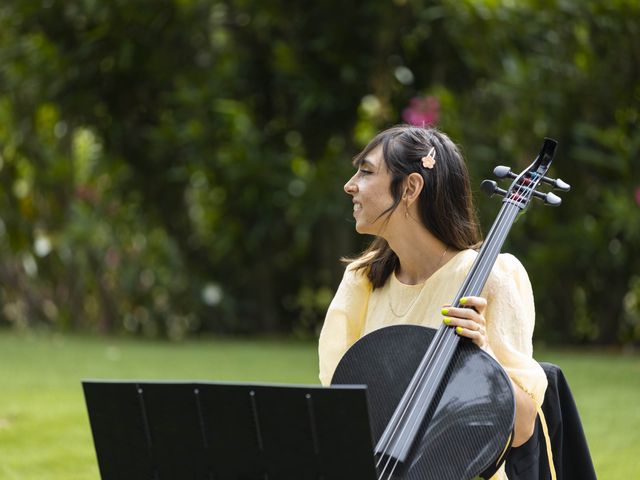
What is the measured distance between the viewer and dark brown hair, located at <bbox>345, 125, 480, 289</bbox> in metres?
2.75

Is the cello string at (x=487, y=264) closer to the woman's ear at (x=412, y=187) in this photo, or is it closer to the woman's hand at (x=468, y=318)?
the woman's hand at (x=468, y=318)

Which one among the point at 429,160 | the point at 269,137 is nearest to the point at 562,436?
the point at 429,160

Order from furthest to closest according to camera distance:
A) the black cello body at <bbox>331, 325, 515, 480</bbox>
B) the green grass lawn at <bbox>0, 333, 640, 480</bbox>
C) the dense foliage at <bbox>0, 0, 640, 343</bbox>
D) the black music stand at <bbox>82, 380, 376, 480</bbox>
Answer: the dense foliage at <bbox>0, 0, 640, 343</bbox> → the green grass lawn at <bbox>0, 333, 640, 480</bbox> → the black cello body at <bbox>331, 325, 515, 480</bbox> → the black music stand at <bbox>82, 380, 376, 480</bbox>

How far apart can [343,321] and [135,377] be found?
459cm

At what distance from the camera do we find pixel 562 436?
9.31 ft

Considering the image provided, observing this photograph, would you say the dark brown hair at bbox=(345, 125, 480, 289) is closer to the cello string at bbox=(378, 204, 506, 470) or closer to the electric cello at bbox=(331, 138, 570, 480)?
the electric cello at bbox=(331, 138, 570, 480)

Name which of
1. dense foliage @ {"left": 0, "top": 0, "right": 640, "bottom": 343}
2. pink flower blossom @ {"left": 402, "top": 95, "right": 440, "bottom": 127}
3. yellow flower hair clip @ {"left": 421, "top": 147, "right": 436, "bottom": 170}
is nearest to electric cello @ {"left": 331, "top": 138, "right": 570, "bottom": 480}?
yellow flower hair clip @ {"left": 421, "top": 147, "right": 436, "bottom": 170}

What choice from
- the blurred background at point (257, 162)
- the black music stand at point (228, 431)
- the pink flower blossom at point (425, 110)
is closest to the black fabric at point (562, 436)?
the black music stand at point (228, 431)

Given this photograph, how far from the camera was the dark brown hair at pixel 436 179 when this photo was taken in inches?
108

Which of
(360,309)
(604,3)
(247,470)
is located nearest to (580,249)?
(604,3)

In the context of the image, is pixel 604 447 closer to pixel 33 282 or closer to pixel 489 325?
pixel 489 325

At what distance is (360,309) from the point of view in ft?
9.66

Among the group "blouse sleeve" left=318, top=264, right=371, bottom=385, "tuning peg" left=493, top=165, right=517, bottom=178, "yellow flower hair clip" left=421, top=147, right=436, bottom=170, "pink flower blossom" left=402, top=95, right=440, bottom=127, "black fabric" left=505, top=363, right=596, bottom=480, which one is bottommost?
"black fabric" left=505, top=363, right=596, bottom=480

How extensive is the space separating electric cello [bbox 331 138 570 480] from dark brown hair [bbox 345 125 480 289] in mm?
210
